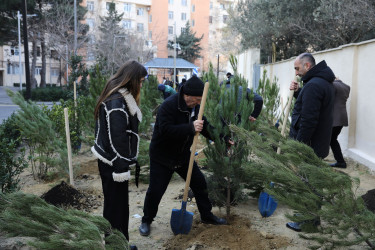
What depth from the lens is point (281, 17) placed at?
15.3 metres

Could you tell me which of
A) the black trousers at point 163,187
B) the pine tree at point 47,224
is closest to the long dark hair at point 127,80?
the black trousers at point 163,187

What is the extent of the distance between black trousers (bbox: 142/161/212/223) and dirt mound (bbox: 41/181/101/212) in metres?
1.23

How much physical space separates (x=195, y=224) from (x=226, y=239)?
58 cm

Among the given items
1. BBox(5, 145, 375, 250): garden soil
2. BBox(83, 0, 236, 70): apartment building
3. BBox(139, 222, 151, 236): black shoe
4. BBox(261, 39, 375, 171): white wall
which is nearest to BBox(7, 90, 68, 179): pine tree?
BBox(5, 145, 375, 250): garden soil

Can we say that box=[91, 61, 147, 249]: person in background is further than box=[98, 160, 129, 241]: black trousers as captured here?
No

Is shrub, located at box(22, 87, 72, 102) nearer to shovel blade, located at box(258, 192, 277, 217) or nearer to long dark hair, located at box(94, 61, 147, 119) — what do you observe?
shovel blade, located at box(258, 192, 277, 217)

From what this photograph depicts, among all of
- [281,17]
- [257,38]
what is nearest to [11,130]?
[281,17]

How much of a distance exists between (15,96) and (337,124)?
549 cm

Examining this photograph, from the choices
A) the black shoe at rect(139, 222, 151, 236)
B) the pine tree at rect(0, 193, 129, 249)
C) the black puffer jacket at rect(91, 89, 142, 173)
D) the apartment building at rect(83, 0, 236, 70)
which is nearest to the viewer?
the pine tree at rect(0, 193, 129, 249)

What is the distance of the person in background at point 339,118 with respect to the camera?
6.72 meters

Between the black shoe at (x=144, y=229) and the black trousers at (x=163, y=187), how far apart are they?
0.14 ft

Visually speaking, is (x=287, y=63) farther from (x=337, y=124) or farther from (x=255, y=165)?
(x=255, y=165)

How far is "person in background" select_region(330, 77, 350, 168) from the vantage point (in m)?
6.72

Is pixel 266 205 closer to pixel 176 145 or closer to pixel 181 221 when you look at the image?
pixel 181 221
